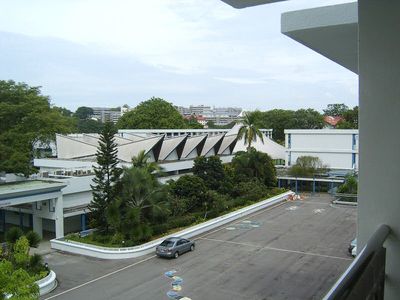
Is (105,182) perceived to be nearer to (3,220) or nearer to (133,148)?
(3,220)

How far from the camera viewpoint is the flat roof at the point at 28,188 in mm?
16995

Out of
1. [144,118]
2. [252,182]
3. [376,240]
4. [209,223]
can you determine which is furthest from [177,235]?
[144,118]

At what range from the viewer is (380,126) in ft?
7.54

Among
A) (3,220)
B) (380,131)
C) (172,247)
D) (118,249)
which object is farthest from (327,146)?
(380,131)

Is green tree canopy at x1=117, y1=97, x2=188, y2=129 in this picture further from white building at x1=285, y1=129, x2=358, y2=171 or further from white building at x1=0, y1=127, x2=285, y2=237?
white building at x1=285, y1=129, x2=358, y2=171

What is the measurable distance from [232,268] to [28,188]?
30.2 ft

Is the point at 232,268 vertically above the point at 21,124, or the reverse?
the point at 21,124

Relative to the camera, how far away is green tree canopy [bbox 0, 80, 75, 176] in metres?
22.2

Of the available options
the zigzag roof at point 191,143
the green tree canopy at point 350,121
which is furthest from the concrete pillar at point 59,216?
the green tree canopy at point 350,121

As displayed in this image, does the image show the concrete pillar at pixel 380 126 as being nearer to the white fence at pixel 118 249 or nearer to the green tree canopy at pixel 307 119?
the white fence at pixel 118 249

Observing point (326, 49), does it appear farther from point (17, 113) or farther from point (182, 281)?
point (17, 113)

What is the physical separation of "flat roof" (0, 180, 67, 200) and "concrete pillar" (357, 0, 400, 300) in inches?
655

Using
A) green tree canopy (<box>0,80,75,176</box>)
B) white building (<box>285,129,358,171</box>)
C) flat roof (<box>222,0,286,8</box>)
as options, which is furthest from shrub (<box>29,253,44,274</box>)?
white building (<box>285,129,358,171</box>)

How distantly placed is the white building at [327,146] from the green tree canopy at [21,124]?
1988cm
